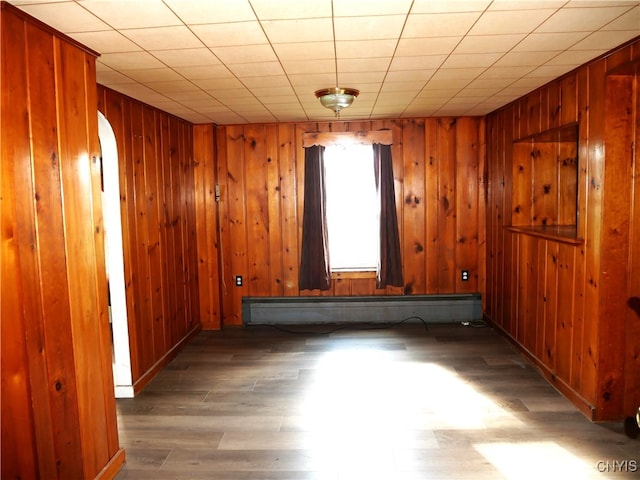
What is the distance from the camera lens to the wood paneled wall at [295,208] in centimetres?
479

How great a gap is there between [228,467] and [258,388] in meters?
0.97

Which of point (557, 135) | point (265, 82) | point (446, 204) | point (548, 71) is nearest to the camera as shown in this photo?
point (548, 71)

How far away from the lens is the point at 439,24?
2066mm

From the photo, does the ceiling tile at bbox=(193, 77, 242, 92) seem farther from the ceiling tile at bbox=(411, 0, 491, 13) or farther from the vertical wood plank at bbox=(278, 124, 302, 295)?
the vertical wood plank at bbox=(278, 124, 302, 295)

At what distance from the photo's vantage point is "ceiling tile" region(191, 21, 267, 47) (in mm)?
2016

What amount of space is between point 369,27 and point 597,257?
1.93 metres

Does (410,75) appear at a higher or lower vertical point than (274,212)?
higher

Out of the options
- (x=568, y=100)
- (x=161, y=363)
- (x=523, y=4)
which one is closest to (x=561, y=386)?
(x=568, y=100)

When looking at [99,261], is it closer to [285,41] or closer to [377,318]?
[285,41]

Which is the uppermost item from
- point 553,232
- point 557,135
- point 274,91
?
point 274,91

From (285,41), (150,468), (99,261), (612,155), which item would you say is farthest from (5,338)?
(612,155)

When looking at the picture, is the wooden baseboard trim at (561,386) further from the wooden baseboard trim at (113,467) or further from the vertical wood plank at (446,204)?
the wooden baseboard trim at (113,467)

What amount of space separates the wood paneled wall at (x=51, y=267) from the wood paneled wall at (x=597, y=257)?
9.36 feet

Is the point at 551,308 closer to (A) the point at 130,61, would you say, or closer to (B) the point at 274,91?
(B) the point at 274,91
